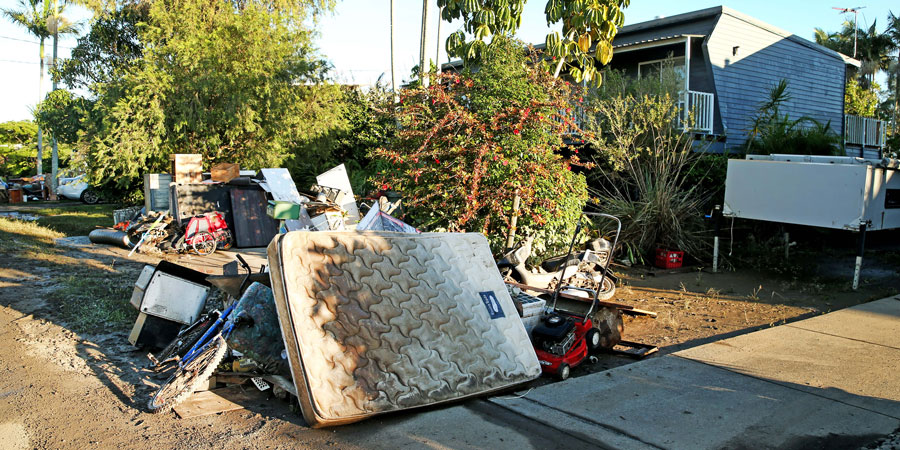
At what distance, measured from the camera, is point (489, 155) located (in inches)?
347

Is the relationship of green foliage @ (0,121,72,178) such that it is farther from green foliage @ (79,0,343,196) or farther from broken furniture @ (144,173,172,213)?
broken furniture @ (144,173,172,213)

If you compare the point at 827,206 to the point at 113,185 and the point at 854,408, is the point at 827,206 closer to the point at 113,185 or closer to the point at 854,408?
the point at 854,408

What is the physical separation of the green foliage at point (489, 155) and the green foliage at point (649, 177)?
57.5 inches

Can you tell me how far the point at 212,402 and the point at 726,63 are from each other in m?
17.0

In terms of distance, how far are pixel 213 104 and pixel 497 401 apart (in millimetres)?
13434

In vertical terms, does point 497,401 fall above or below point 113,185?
below

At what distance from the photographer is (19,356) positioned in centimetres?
605

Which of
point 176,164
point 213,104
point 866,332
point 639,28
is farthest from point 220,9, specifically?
point 866,332

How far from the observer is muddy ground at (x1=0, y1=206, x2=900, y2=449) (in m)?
4.35

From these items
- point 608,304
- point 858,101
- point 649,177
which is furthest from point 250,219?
point 858,101

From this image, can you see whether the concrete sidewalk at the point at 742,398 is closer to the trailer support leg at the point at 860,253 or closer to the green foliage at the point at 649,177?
the trailer support leg at the point at 860,253

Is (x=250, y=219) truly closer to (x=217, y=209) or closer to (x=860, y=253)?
(x=217, y=209)

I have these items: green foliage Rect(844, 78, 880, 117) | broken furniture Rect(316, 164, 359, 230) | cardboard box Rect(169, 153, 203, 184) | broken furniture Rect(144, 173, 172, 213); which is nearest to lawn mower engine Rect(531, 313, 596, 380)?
broken furniture Rect(316, 164, 359, 230)

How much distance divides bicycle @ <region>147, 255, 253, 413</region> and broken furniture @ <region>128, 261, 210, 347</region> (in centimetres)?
29
